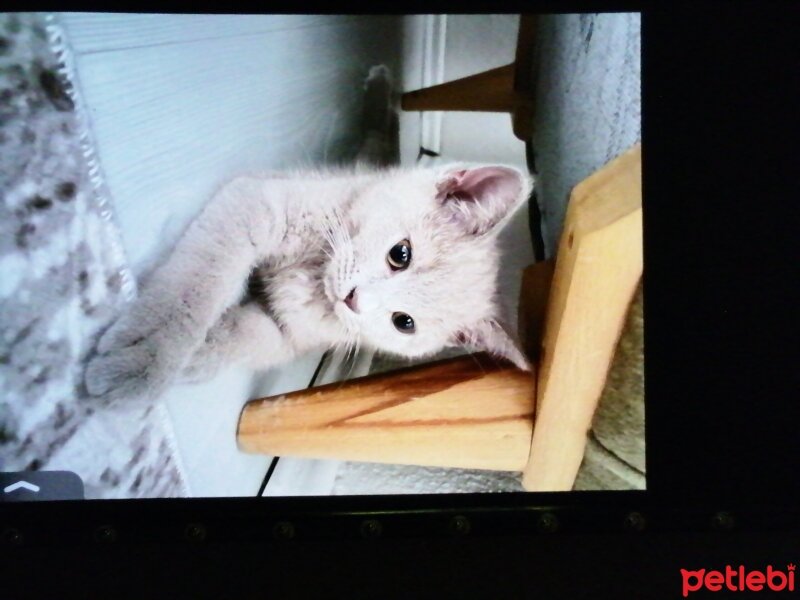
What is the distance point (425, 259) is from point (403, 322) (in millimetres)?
94

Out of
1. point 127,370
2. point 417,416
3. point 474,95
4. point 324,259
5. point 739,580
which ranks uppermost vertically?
point 474,95

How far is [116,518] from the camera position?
3.31ft

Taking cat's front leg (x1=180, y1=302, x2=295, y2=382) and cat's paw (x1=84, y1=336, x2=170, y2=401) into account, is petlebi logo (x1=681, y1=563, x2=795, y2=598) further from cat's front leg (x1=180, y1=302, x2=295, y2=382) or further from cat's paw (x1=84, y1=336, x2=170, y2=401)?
cat's paw (x1=84, y1=336, x2=170, y2=401)

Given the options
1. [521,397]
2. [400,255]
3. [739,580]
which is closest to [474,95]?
[400,255]

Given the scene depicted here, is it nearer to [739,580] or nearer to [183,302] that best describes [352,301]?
[183,302]

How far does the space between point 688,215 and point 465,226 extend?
0.39 m

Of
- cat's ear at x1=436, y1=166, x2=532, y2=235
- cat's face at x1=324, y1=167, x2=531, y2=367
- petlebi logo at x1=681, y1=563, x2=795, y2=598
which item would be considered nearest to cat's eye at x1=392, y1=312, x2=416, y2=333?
cat's face at x1=324, y1=167, x2=531, y2=367

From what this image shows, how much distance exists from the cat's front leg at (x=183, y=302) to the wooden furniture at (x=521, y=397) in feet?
0.48

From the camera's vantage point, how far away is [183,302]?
2.97ft

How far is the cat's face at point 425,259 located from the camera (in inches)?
36.5

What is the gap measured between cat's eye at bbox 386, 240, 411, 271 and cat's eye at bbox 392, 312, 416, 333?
0.21ft

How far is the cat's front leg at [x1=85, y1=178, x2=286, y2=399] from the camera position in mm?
900

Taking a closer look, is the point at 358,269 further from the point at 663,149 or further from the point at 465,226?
the point at 663,149

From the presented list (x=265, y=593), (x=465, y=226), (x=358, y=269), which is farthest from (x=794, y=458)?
(x=265, y=593)
